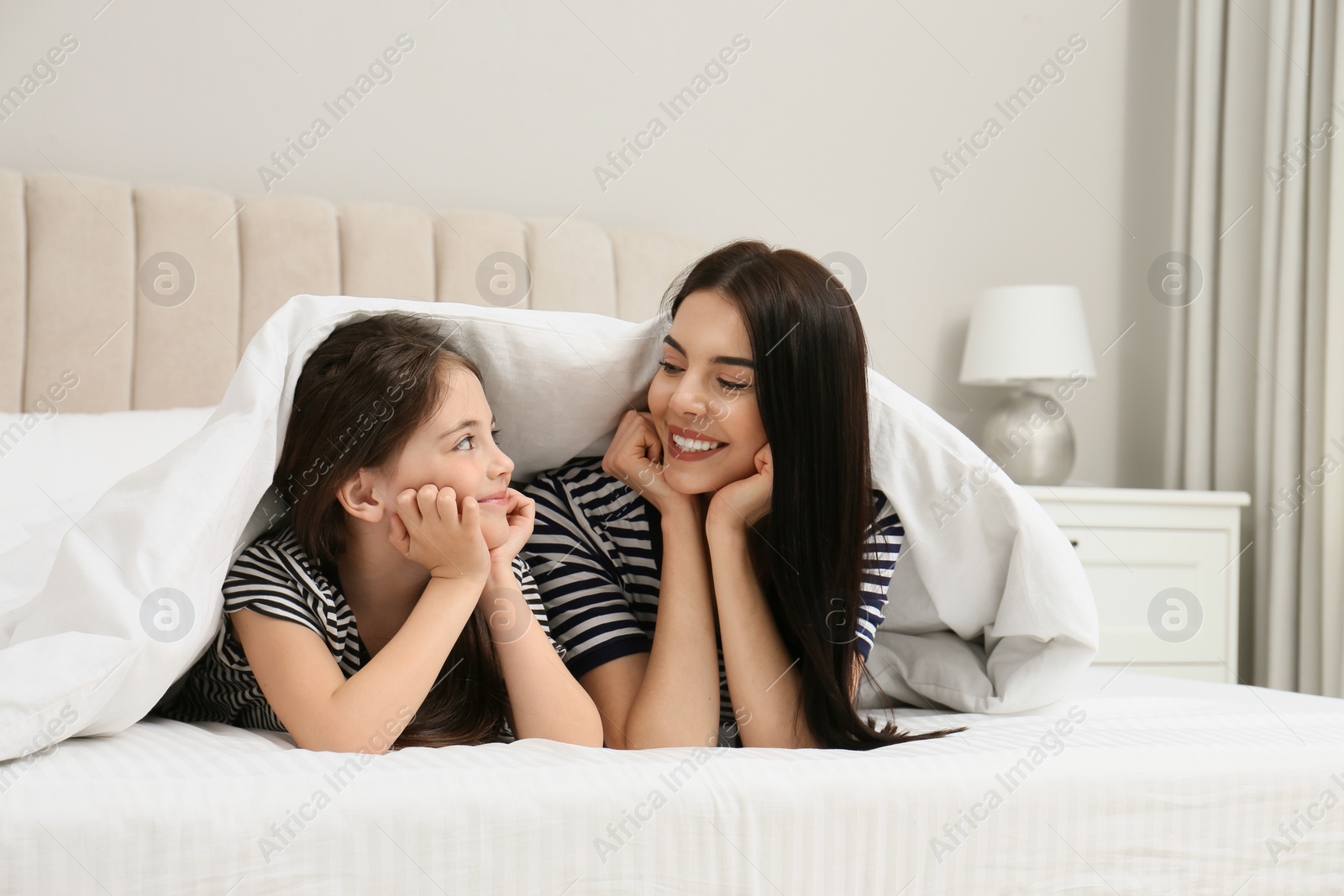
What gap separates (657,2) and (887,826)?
2081 mm

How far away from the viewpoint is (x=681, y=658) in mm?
966

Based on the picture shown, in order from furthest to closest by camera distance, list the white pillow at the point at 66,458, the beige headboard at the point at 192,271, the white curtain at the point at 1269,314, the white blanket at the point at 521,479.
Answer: the white curtain at the point at 1269,314 < the beige headboard at the point at 192,271 < the white pillow at the point at 66,458 < the white blanket at the point at 521,479

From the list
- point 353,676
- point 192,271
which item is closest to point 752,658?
point 353,676

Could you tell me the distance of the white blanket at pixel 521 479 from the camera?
706 millimetres

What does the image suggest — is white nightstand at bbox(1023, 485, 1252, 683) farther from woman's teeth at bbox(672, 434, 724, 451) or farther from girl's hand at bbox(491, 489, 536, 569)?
girl's hand at bbox(491, 489, 536, 569)

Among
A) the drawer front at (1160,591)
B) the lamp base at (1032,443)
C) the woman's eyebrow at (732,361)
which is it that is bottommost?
the drawer front at (1160,591)

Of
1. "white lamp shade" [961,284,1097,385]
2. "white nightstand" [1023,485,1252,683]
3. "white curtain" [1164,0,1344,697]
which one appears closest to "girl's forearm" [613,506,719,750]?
"white nightstand" [1023,485,1252,683]

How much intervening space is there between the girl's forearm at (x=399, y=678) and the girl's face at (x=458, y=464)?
0.08m

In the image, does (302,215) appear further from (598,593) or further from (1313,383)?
(1313,383)

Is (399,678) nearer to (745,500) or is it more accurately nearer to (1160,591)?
(745,500)

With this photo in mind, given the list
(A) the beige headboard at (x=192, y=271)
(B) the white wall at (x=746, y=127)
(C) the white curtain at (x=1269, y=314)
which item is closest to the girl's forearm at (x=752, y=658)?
(A) the beige headboard at (x=192, y=271)

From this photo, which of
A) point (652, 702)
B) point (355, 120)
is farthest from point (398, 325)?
point (355, 120)

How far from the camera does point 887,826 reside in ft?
2.22

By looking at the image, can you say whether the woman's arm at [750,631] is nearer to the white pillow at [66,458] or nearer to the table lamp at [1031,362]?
the white pillow at [66,458]
